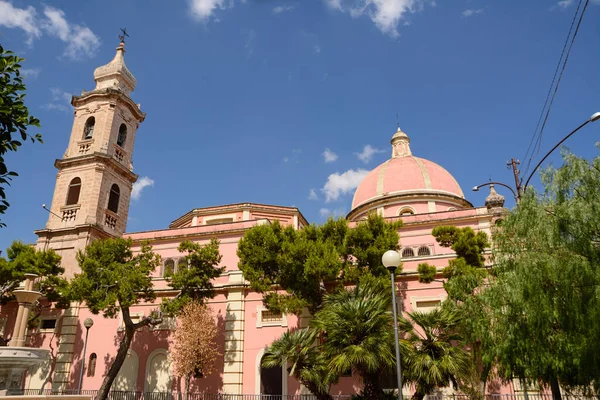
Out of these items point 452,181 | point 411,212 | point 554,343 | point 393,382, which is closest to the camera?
point 554,343

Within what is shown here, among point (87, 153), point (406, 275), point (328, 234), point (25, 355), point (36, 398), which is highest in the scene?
point (87, 153)

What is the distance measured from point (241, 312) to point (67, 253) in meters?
11.7

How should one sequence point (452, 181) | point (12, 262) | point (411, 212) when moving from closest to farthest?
point (12, 262) → point (411, 212) → point (452, 181)

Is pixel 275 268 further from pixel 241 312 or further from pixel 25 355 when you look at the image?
pixel 25 355

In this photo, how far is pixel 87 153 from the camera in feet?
96.6

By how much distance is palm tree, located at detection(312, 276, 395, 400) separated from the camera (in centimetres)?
1413

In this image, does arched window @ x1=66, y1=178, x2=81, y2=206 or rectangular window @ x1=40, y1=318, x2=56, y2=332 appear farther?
arched window @ x1=66, y1=178, x2=81, y2=206

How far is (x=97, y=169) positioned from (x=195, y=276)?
11.2 m

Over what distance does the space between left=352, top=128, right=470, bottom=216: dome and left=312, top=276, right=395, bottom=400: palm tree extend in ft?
56.9

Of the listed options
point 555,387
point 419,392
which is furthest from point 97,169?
point 555,387

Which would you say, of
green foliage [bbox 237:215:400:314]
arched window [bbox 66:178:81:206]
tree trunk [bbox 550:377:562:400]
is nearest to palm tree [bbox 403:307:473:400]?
tree trunk [bbox 550:377:562:400]

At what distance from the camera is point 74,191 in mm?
29453

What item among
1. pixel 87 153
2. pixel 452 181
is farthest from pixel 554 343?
pixel 87 153

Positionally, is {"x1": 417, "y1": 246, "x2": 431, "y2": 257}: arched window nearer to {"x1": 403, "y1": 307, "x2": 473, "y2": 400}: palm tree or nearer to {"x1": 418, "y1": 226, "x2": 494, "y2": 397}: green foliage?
{"x1": 418, "y1": 226, "x2": 494, "y2": 397}: green foliage
